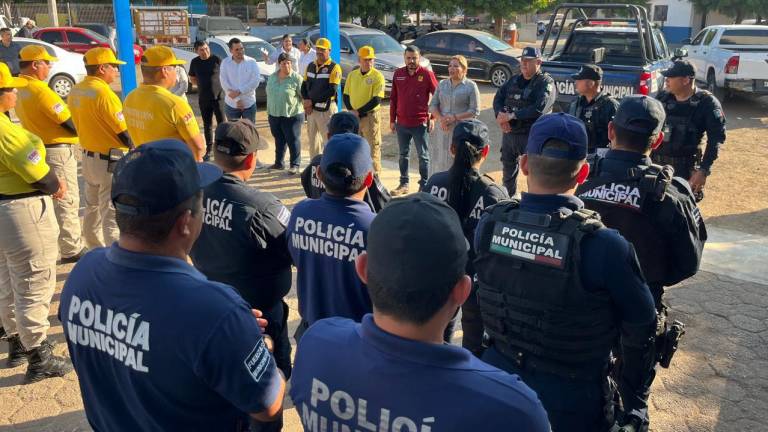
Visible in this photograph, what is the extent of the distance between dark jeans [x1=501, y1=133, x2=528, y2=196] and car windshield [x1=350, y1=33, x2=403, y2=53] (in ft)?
28.9

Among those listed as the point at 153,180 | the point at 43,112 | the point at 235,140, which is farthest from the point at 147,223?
the point at 43,112

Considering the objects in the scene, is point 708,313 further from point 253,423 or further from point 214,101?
point 214,101

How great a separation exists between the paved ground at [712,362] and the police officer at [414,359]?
8.18ft

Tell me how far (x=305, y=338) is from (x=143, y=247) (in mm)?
637

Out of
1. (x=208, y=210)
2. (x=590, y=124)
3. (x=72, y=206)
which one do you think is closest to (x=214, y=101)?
(x=72, y=206)

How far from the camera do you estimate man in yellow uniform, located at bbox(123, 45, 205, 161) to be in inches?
201

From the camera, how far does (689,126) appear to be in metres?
5.48

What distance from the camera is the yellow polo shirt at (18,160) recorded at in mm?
4027

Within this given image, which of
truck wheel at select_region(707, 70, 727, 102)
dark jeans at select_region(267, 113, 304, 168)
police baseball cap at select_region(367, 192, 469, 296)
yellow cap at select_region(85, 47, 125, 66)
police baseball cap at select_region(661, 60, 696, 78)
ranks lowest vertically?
dark jeans at select_region(267, 113, 304, 168)

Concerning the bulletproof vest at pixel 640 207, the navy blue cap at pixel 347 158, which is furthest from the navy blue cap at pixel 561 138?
the navy blue cap at pixel 347 158

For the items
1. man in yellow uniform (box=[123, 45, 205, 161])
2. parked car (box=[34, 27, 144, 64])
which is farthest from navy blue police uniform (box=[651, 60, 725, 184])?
parked car (box=[34, 27, 144, 64])

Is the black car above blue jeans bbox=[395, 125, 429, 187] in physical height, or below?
above

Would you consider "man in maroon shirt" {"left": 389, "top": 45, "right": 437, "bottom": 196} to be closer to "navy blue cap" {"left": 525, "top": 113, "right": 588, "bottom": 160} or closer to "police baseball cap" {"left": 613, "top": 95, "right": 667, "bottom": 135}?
"police baseball cap" {"left": 613, "top": 95, "right": 667, "bottom": 135}

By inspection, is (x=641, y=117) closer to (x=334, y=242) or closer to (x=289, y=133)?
(x=334, y=242)
